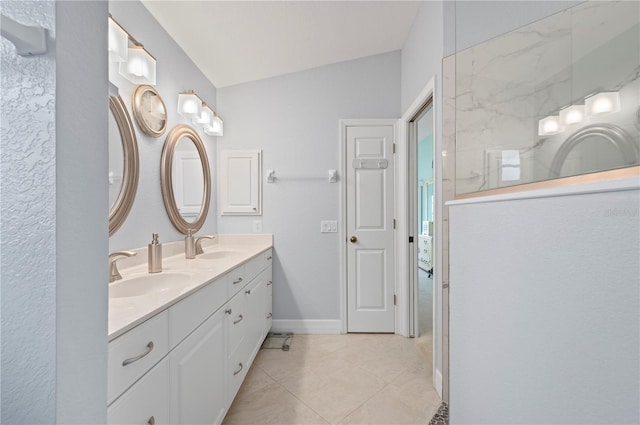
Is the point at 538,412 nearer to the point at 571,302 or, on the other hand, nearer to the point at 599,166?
the point at 571,302

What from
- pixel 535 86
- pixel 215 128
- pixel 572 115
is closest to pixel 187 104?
pixel 215 128

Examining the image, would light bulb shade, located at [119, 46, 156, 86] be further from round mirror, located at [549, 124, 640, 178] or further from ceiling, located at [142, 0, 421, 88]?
round mirror, located at [549, 124, 640, 178]

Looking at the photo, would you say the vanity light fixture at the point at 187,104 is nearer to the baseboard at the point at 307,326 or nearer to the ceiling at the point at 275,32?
the ceiling at the point at 275,32

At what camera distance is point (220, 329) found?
1399 millimetres

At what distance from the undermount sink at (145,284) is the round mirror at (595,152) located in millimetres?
1588

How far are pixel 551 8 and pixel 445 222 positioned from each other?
1.16 m

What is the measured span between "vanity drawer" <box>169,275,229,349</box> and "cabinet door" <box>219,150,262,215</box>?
136cm

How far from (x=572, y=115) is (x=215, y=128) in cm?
246

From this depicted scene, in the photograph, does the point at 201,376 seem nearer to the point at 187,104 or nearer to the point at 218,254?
the point at 218,254

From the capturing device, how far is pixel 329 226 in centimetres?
271

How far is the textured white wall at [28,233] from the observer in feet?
1.41

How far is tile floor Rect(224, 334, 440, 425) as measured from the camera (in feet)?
5.24

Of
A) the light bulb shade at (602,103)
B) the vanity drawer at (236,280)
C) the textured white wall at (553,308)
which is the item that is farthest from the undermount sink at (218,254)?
the light bulb shade at (602,103)

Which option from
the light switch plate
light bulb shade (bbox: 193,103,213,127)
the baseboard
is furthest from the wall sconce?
the baseboard
